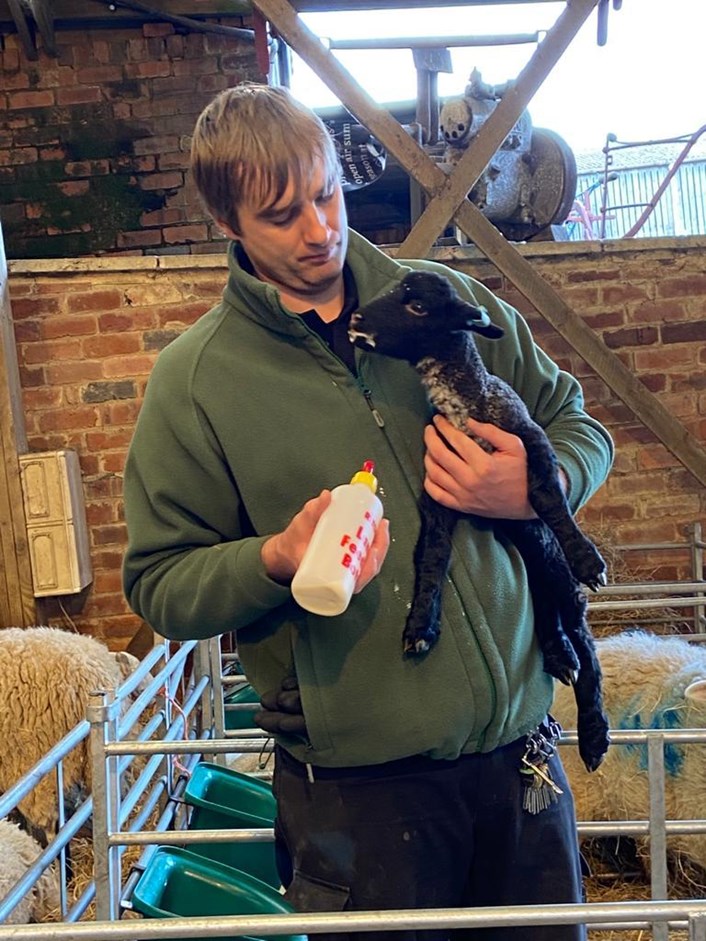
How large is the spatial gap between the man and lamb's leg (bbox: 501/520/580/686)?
0.7 inches

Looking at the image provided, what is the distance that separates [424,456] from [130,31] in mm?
A: 4186

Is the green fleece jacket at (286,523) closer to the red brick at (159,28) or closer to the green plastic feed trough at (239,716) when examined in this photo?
Answer: the green plastic feed trough at (239,716)

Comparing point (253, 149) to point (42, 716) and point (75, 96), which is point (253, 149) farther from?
point (75, 96)

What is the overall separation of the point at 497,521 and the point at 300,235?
0.39m

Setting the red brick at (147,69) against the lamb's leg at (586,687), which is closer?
the lamb's leg at (586,687)

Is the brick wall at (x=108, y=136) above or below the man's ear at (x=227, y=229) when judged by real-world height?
above

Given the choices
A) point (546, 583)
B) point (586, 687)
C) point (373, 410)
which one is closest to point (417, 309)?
point (373, 410)

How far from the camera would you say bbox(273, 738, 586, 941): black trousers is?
95cm

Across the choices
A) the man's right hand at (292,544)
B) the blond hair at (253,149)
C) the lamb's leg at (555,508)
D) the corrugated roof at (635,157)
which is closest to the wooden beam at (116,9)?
the blond hair at (253,149)

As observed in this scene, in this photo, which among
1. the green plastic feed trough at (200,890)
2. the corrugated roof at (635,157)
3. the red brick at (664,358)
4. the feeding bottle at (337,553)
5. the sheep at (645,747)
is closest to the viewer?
the feeding bottle at (337,553)

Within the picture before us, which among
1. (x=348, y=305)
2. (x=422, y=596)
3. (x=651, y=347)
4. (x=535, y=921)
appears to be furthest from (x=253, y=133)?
(x=651, y=347)

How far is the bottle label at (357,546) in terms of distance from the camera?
81cm

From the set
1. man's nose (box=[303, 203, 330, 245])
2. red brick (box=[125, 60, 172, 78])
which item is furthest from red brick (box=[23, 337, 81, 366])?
man's nose (box=[303, 203, 330, 245])

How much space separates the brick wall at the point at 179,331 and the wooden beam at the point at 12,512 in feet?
0.37
